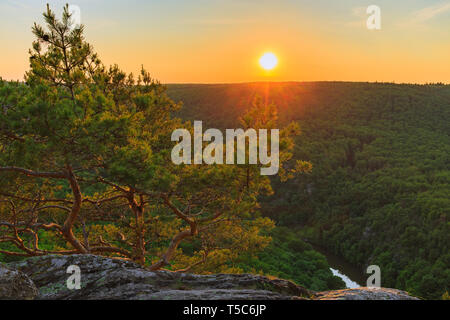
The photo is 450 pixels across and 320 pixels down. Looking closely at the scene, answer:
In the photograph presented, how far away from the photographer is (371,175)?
3246 inches

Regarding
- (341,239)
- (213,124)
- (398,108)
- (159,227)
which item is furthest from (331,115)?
(159,227)

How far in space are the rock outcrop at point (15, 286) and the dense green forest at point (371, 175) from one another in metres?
36.6

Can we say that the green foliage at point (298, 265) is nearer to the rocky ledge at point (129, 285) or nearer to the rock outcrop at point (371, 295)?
the rocky ledge at point (129, 285)

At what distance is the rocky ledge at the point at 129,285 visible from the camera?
243 inches

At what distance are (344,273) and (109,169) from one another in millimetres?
53803

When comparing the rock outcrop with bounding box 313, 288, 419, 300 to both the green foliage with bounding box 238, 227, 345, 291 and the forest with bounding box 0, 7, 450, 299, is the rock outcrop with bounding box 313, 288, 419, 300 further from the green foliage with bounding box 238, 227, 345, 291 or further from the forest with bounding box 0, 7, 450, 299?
the green foliage with bounding box 238, 227, 345, 291

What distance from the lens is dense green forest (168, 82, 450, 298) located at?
55.7 m

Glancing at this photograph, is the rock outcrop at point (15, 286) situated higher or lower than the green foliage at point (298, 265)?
higher

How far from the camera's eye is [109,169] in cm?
842

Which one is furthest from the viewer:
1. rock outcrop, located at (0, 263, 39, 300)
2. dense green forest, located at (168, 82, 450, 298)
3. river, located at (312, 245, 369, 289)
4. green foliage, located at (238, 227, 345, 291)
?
dense green forest, located at (168, 82, 450, 298)

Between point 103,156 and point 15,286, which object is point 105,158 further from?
point 15,286

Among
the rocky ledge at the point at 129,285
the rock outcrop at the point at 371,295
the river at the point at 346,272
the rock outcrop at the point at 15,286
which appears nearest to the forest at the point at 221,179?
the river at the point at 346,272

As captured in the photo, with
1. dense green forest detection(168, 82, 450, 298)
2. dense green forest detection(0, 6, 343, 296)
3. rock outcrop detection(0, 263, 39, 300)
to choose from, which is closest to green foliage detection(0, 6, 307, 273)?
dense green forest detection(0, 6, 343, 296)

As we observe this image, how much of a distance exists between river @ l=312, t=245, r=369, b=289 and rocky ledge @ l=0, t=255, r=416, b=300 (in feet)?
154
